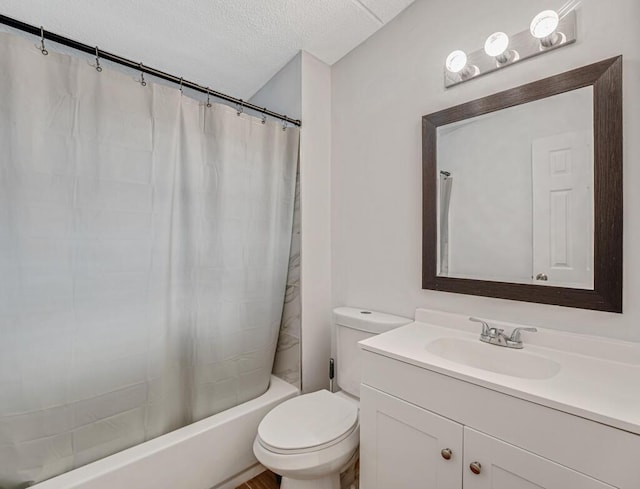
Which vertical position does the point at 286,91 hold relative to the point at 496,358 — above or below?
above

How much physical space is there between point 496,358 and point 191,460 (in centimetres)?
136

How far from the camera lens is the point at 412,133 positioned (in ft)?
4.91

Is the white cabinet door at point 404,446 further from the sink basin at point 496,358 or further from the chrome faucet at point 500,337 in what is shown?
the chrome faucet at point 500,337

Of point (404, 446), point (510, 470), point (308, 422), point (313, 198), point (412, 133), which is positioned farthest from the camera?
point (313, 198)

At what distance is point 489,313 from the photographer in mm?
1245

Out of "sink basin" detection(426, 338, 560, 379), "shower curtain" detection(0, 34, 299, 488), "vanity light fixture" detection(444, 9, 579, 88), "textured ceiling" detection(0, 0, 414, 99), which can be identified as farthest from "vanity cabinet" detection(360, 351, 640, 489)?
"textured ceiling" detection(0, 0, 414, 99)

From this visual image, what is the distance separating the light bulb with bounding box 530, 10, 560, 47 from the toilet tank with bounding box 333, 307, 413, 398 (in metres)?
1.26

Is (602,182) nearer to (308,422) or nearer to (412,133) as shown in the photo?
(412,133)

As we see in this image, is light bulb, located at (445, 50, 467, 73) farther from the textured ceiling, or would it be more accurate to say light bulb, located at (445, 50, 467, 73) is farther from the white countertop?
the white countertop

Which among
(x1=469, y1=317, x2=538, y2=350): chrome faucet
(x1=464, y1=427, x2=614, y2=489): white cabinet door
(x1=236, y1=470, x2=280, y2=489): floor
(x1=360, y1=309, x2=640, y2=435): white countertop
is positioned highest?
(x1=469, y1=317, x2=538, y2=350): chrome faucet

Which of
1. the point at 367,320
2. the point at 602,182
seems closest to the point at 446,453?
the point at 367,320

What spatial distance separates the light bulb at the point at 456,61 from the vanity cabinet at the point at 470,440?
1.26m

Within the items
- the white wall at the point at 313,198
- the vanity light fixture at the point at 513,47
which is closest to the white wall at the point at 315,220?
the white wall at the point at 313,198

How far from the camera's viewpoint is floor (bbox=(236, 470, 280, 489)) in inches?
58.0
